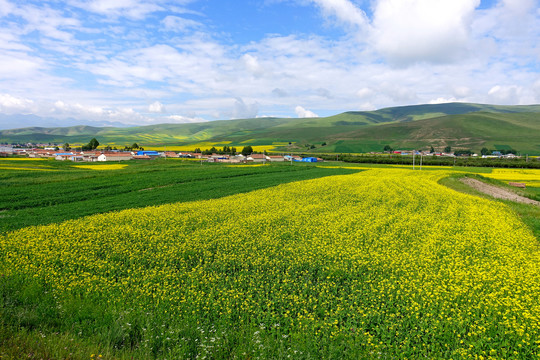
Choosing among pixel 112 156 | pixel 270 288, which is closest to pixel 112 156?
pixel 112 156

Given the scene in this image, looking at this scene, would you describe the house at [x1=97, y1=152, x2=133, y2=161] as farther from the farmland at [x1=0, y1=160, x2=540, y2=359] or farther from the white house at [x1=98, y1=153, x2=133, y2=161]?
the farmland at [x1=0, y1=160, x2=540, y2=359]

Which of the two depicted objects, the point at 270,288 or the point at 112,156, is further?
the point at 112,156

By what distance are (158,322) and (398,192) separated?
87.1 ft

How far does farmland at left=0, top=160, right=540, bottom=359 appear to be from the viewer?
6.43m

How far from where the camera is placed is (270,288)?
28.6 feet

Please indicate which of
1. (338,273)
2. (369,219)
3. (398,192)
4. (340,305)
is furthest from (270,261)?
(398,192)

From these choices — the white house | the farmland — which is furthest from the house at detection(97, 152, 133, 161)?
the farmland

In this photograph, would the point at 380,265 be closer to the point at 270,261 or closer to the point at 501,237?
the point at 270,261

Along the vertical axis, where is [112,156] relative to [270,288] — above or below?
above

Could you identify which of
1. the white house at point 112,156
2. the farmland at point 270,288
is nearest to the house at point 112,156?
the white house at point 112,156

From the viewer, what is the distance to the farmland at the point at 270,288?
21.1 feet

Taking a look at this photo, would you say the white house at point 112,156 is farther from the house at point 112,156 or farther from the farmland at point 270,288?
the farmland at point 270,288

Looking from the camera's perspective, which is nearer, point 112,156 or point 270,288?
point 270,288

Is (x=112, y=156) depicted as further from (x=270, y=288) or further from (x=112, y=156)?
(x=270, y=288)
